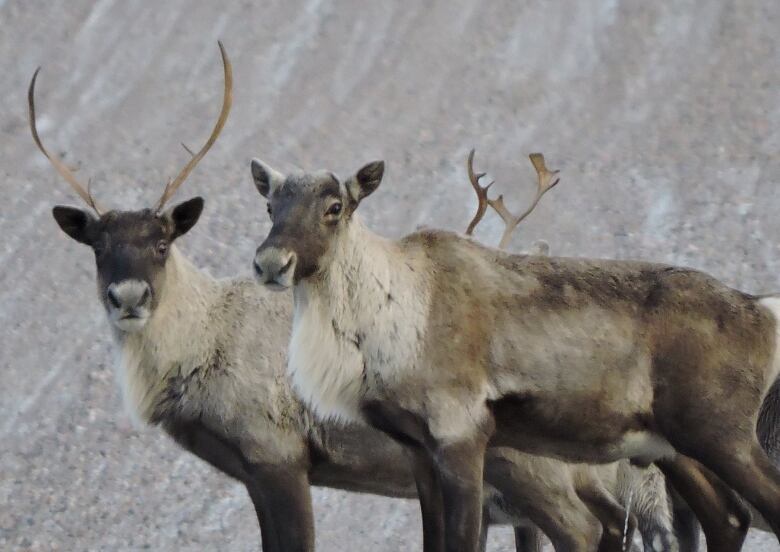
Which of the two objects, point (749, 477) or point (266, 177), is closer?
point (749, 477)

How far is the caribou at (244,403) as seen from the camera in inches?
382

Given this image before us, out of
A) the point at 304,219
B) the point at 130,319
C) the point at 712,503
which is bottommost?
the point at 130,319

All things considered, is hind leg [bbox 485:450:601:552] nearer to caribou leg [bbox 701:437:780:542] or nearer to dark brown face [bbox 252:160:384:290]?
caribou leg [bbox 701:437:780:542]

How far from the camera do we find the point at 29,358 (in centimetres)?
2041

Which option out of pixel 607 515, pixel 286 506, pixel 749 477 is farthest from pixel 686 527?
pixel 286 506

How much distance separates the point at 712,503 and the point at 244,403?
283cm

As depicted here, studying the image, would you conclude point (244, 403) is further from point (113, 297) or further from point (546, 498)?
point (546, 498)

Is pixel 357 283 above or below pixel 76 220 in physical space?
above

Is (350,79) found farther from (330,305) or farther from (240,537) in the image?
(330,305)

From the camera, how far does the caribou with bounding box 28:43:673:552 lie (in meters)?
9.71

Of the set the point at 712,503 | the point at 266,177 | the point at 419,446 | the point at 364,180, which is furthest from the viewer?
the point at 712,503

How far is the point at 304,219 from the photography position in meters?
8.45

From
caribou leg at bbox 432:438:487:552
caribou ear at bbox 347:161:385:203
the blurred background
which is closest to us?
caribou leg at bbox 432:438:487:552

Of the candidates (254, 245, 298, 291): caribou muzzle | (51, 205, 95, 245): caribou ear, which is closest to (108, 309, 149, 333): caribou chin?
(51, 205, 95, 245): caribou ear
